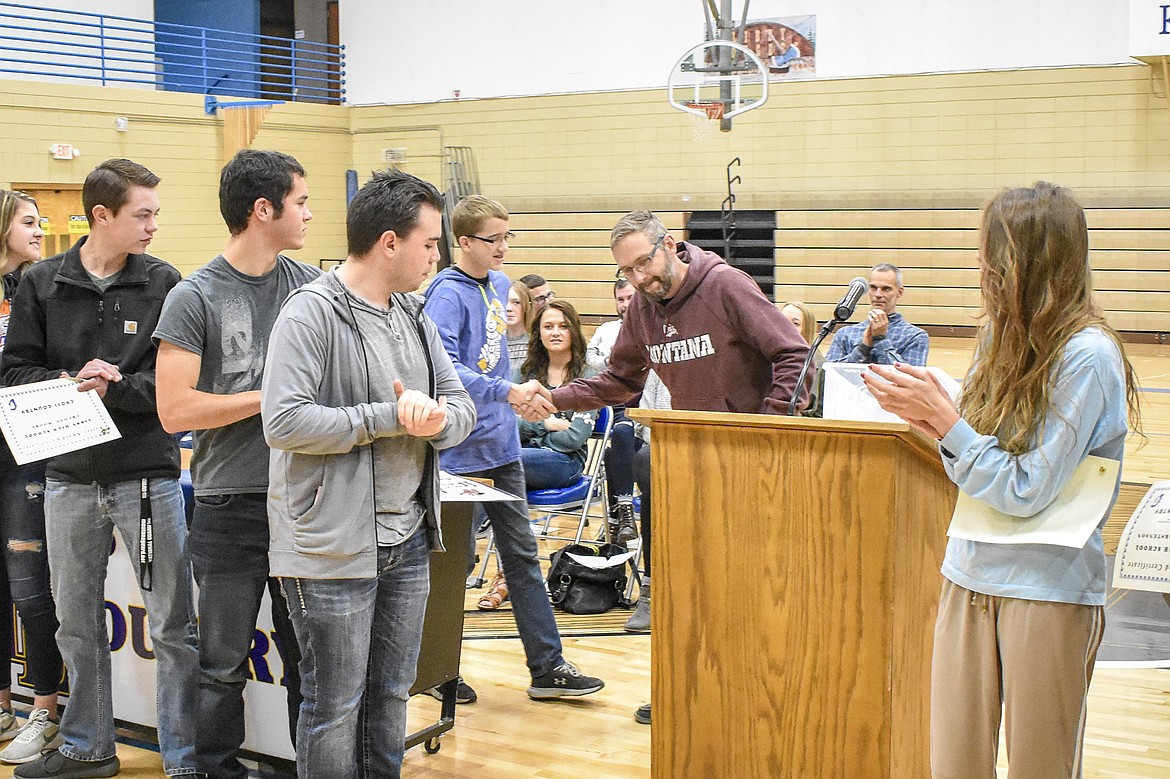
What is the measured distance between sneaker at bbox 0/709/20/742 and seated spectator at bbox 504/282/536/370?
9.79 ft

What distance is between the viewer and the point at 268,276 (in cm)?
266

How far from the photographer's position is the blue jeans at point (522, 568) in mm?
3586

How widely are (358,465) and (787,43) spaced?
39.8 feet

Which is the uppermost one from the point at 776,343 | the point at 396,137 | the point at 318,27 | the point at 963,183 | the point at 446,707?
the point at 318,27

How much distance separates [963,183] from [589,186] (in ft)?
15.5

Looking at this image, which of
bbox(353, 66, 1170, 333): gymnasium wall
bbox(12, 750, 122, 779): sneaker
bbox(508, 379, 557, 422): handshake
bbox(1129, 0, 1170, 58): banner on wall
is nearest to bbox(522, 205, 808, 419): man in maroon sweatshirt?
bbox(508, 379, 557, 422): handshake

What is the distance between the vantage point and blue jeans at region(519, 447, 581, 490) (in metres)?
4.88

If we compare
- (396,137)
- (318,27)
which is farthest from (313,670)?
(318,27)

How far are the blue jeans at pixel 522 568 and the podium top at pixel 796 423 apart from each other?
1.32 m

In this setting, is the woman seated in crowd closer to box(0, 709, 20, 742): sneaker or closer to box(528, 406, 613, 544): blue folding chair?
box(528, 406, 613, 544): blue folding chair

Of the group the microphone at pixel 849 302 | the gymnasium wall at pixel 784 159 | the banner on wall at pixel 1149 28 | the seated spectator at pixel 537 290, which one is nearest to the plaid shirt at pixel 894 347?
the seated spectator at pixel 537 290

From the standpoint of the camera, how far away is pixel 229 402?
2523mm

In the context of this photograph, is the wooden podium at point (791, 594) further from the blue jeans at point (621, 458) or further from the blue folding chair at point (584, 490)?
the blue jeans at point (621, 458)

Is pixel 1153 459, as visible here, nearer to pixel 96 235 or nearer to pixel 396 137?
pixel 96 235
